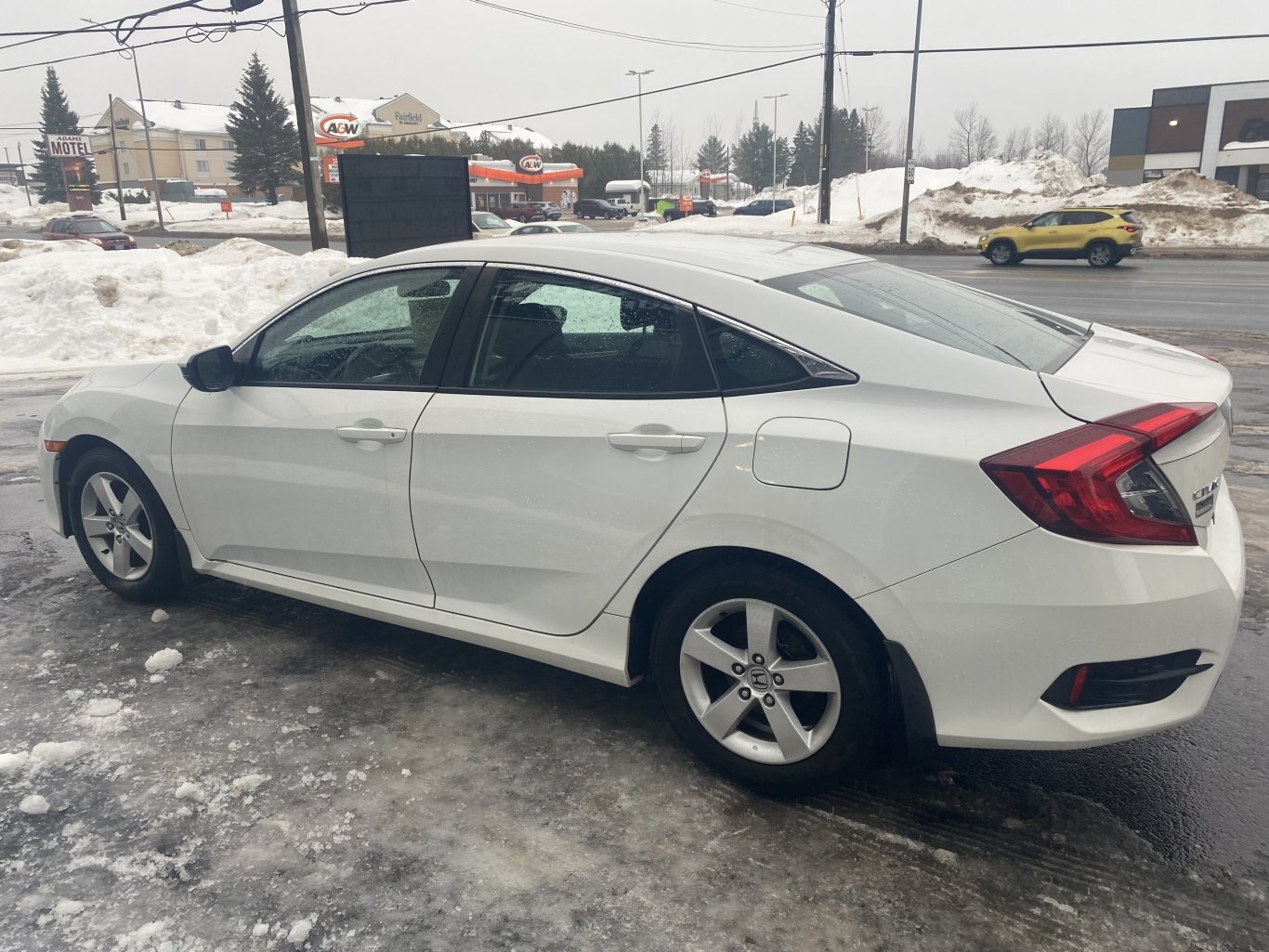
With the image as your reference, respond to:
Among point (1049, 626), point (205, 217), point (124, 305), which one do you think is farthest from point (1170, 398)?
point (205, 217)

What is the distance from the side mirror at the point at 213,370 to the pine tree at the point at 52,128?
103 m

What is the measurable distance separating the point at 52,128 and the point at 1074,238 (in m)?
104

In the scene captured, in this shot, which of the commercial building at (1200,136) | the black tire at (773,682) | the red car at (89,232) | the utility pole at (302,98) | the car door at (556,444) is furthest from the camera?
the commercial building at (1200,136)

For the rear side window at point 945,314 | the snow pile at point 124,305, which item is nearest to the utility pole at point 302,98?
the snow pile at point 124,305

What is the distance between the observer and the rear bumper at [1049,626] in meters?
2.36

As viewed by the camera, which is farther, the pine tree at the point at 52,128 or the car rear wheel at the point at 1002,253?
→ the pine tree at the point at 52,128

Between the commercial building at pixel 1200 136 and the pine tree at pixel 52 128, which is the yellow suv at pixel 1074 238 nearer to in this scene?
the commercial building at pixel 1200 136

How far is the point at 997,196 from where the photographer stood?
38688 millimetres

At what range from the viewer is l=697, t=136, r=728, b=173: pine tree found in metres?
151

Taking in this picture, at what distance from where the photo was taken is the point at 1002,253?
26.3 metres

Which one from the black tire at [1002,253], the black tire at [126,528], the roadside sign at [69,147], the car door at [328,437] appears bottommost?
the black tire at [1002,253]

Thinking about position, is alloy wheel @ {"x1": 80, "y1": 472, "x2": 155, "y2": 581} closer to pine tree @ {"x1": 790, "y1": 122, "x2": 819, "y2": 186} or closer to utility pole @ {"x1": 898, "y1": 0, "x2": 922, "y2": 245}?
utility pole @ {"x1": 898, "y1": 0, "x2": 922, "y2": 245}

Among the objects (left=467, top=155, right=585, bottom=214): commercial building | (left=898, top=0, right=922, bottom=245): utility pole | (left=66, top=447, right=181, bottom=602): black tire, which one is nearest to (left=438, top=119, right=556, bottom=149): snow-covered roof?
(left=467, top=155, right=585, bottom=214): commercial building

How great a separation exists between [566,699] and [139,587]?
213cm
